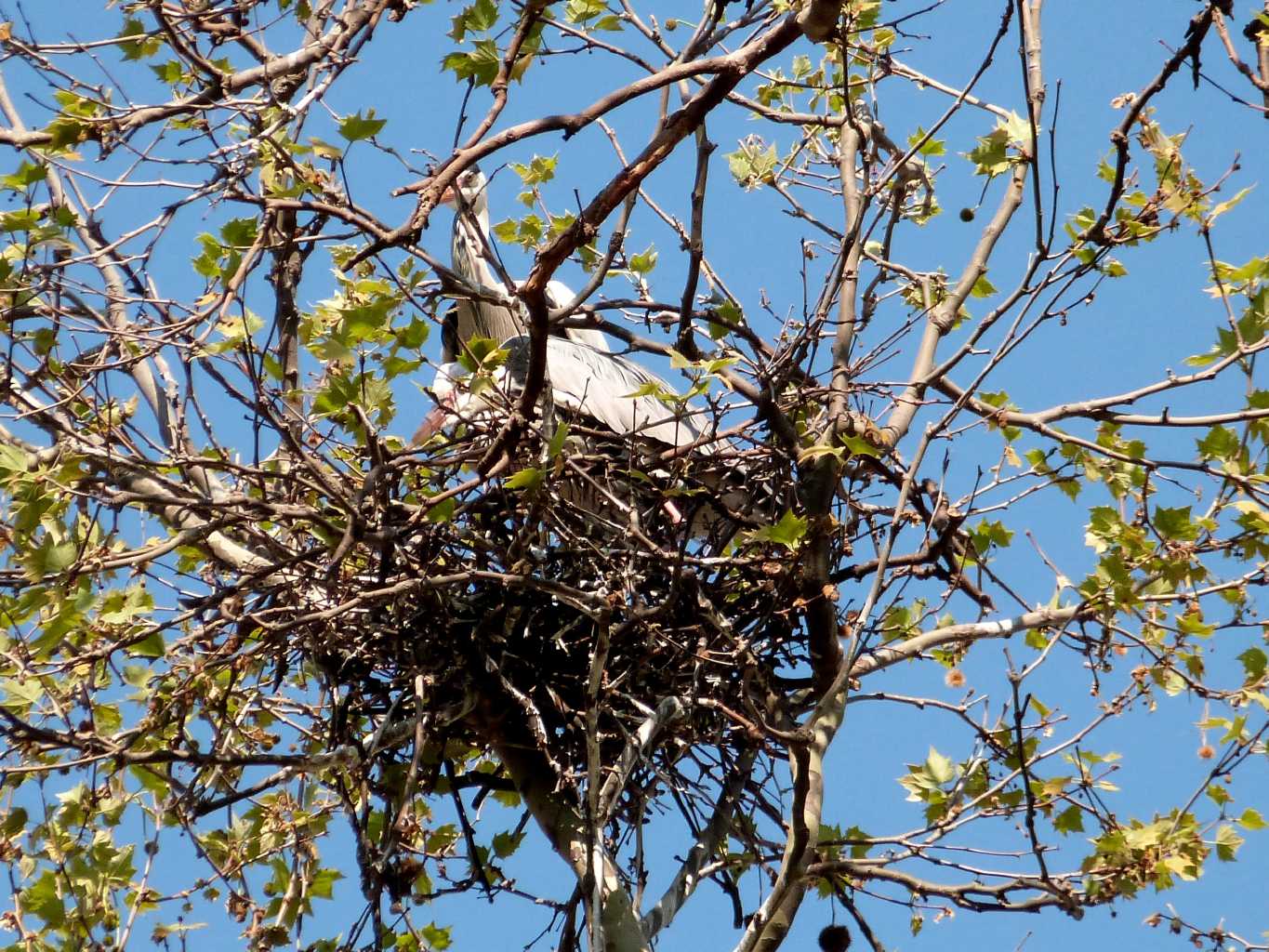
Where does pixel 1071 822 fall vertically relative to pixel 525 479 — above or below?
below

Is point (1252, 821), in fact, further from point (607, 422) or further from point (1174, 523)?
point (607, 422)

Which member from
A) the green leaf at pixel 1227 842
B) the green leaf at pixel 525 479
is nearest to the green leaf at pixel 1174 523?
the green leaf at pixel 1227 842

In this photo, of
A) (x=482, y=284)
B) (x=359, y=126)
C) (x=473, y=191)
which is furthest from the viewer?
(x=473, y=191)

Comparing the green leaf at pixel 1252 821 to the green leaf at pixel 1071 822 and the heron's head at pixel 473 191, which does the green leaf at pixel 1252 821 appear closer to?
the green leaf at pixel 1071 822

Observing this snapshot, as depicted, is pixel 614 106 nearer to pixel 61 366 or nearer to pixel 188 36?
pixel 188 36

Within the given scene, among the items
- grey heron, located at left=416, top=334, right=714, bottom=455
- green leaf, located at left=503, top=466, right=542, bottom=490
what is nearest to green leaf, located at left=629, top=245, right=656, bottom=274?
grey heron, located at left=416, top=334, right=714, bottom=455

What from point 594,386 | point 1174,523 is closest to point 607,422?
point 594,386

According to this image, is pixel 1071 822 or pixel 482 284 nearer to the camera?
pixel 1071 822

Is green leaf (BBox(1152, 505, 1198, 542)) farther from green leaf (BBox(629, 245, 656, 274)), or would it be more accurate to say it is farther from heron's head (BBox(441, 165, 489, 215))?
heron's head (BBox(441, 165, 489, 215))

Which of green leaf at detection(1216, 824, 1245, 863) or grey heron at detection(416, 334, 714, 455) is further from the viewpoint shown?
grey heron at detection(416, 334, 714, 455)

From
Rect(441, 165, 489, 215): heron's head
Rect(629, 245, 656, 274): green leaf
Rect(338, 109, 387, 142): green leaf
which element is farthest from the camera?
Rect(441, 165, 489, 215): heron's head

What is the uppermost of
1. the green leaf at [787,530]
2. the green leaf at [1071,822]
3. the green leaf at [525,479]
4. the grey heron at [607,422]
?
the grey heron at [607,422]

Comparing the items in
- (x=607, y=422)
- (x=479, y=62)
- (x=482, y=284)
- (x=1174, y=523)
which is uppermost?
(x=482, y=284)

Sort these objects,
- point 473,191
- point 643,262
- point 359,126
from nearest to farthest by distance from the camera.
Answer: point 359,126 < point 643,262 < point 473,191
